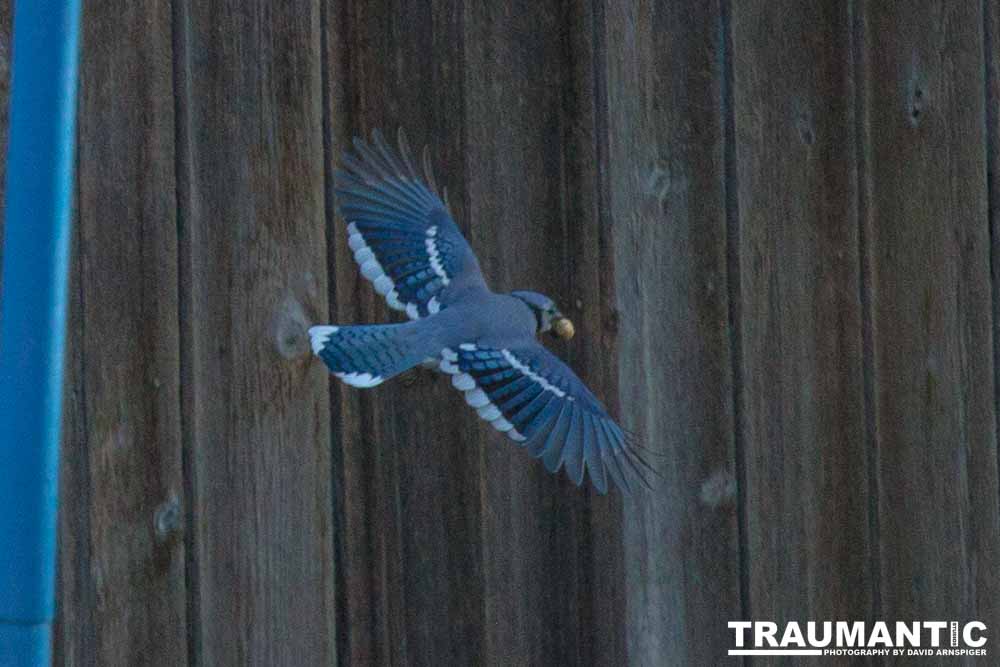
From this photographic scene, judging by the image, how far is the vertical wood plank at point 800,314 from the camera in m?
2.57

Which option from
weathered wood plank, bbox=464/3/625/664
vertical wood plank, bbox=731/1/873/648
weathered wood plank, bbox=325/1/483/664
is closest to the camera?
weathered wood plank, bbox=325/1/483/664

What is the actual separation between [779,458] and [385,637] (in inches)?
30.3

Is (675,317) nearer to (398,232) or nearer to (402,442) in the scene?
(402,442)

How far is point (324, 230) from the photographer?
2.10m

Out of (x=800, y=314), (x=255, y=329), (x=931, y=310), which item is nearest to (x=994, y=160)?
(x=931, y=310)

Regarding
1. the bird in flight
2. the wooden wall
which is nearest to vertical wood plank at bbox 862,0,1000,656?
the wooden wall

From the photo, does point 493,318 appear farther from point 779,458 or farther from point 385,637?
point 779,458

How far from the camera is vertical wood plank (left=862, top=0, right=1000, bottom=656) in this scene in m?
2.78

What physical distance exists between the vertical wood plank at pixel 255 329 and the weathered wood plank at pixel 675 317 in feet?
1.68

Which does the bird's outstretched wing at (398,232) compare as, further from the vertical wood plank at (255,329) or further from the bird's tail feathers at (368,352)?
the vertical wood plank at (255,329)

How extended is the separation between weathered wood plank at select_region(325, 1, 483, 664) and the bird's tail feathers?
1.53 feet

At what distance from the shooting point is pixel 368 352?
5.25 ft

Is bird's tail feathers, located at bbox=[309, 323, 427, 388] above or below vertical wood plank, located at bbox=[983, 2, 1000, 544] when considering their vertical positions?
below

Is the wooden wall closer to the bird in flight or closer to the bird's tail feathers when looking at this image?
the bird in flight
